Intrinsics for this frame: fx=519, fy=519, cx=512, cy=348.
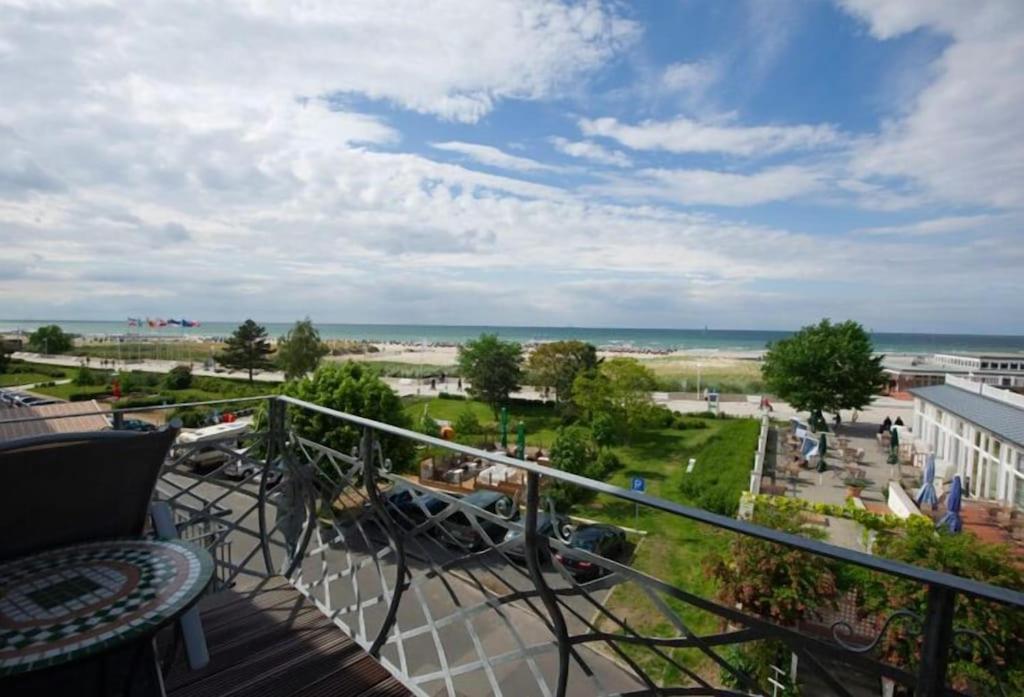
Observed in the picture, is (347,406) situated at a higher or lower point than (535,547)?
lower

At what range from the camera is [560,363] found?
2789 cm

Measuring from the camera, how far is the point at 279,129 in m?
6.34

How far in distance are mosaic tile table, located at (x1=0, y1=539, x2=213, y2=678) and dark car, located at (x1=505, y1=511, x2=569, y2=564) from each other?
0.85m

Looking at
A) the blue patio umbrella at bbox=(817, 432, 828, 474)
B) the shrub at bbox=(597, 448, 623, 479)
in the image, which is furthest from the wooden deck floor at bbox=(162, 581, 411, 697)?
the blue patio umbrella at bbox=(817, 432, 828, 474)

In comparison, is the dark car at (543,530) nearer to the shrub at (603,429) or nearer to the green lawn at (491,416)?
the shrub at (603,429)

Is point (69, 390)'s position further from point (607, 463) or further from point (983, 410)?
point (983, 410)

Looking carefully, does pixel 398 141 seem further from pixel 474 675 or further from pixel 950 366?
pixel 950 366

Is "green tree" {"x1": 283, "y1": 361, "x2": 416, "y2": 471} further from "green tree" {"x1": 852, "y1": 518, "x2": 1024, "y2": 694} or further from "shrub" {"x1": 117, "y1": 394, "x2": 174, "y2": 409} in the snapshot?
"shrub" {"x1": 117, "y1": 394, "x2": 174, "y2": 409}

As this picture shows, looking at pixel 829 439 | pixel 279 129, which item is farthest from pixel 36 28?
pixel 829 439

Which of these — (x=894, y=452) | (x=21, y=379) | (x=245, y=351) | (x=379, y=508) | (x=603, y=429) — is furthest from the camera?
(x=245, y=351)

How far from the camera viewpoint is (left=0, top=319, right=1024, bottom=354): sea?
8600 centimetres

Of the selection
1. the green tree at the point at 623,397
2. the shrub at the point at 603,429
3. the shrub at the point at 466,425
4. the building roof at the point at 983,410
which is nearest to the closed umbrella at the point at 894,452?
the building roof at the point at 983,410

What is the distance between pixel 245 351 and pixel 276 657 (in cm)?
3966

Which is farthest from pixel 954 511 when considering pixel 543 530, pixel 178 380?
pixel 178 380
